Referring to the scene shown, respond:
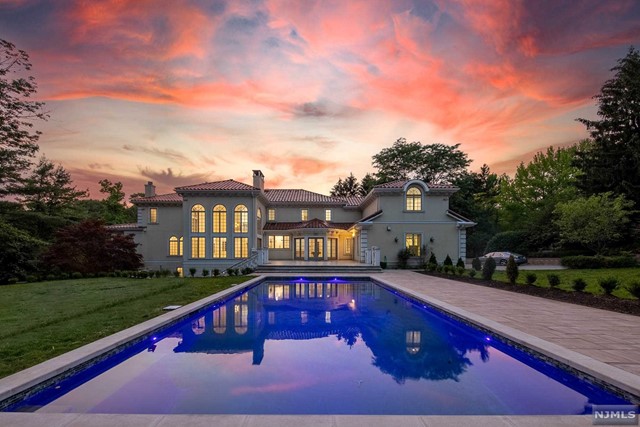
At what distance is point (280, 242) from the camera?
28.5m

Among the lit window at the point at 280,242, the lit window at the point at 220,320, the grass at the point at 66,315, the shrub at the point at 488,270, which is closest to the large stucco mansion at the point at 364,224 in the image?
the lit window at the point at 280,242

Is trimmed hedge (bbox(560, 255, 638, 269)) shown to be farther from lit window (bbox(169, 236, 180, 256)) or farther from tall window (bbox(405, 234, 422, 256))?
lit window (bbox(169, 236, 180, 256))

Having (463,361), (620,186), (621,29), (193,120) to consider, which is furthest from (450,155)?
(463,361)

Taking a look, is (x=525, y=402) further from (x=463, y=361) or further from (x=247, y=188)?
(x=247, y=188)

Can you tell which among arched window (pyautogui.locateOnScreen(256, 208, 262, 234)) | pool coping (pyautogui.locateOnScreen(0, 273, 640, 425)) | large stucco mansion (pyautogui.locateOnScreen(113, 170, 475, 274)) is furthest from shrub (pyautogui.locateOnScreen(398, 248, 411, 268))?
pool coping (pyautogui.locateOnScreen(0, 273, 640, 425))

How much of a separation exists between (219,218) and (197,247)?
8.81 feet

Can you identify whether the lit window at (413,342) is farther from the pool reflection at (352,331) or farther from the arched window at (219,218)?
the arched window at (219,218)

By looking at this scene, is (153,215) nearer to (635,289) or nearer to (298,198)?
(298,198)

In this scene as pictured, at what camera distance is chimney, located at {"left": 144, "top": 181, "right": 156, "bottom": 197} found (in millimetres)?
28406

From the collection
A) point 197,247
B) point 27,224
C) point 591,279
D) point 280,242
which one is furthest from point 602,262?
point 27,224

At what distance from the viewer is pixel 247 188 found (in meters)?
23.7

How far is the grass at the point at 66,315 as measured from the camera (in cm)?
519

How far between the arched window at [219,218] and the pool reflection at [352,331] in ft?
39.5

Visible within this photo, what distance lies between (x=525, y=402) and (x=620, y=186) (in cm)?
3053
